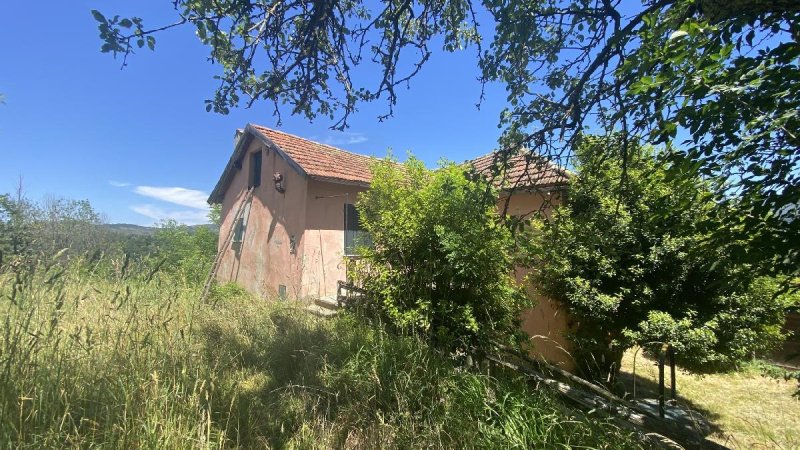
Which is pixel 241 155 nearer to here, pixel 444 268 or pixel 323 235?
pixel 323 235

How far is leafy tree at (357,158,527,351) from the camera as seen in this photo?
3.89 meters

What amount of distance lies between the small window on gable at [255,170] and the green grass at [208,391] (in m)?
8.73

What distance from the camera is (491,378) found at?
10.7 ft

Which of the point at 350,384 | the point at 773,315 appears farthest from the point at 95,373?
the point at 773,315

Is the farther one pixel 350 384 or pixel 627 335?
pixel 627 335

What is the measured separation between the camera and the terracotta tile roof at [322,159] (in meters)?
9.63

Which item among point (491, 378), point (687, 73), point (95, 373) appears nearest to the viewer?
point (687, 73)

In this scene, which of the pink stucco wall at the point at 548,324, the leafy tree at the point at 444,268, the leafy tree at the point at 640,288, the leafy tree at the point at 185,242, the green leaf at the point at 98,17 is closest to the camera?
the green leaf at the point at 98,17

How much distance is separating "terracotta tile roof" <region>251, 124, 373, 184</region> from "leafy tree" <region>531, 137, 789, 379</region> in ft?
20.4

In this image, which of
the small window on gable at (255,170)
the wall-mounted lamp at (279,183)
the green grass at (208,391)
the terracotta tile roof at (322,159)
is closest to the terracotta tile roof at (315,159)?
the terracotta tile roof at (322,159)

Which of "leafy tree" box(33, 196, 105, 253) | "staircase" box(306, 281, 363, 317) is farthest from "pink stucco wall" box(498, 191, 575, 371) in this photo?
"leafy tree" box(33, 196, 105, 253)

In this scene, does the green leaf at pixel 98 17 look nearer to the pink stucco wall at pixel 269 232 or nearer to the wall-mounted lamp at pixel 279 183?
the pink stucco wall at pixel 269 232

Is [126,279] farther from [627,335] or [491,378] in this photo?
[627,335]

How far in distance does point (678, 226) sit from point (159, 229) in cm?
2283
